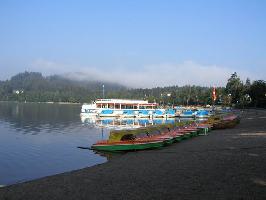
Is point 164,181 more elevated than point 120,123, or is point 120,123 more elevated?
point 164,181

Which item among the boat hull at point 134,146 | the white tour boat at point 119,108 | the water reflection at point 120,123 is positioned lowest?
the water reflection at point 120,123

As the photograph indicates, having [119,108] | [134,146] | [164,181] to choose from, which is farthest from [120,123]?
[164,181]

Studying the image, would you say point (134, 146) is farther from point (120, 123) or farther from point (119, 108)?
point (119, 108)

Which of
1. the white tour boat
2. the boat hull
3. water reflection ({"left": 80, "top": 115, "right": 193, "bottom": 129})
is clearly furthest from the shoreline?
the white tour boat

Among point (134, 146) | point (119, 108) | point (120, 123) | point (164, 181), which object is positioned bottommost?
point (120, 123)

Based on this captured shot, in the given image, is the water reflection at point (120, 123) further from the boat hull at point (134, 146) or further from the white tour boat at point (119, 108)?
the boat hull at point (134, 146)

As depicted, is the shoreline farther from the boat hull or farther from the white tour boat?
the white tour boat

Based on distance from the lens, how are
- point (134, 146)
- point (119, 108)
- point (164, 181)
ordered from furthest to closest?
point (119, 108) → point (134, 146) → point (164, 181)

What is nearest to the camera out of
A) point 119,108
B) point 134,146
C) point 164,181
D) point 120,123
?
point 164,181

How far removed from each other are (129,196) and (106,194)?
1.27 m

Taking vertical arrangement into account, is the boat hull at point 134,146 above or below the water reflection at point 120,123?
above

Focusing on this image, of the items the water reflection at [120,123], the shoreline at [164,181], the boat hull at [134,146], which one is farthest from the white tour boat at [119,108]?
the shoreline at [164,181]

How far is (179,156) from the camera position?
3073 centimetres

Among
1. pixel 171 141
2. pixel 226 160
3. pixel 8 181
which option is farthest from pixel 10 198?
pixel 171 141
